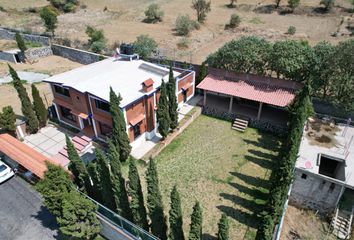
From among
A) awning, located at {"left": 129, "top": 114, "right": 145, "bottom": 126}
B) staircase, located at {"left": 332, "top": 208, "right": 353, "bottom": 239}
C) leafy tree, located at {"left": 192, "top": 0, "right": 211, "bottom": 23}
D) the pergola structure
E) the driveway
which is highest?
leafy tree, located at {"left": 192, "top": 0, "right": 211, "bottom": 23}

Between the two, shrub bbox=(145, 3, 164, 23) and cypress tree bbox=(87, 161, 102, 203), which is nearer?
cypress tree bbox=(87, 161, 102, 203)

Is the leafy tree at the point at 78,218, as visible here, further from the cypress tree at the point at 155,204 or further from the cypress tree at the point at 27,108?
the cypress tree at the point at 27,108

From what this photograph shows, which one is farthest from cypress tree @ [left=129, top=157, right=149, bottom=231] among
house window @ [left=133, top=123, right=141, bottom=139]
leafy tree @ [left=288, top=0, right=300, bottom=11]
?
leafy tree @ [left=288, top=0, right=300, bottom=11]

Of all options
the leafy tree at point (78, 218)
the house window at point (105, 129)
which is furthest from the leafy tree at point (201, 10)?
the leafy tree at point (78, 218)

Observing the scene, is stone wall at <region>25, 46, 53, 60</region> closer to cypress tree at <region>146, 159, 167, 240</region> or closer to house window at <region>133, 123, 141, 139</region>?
house window at <region>133, 123, 141, 139</region>

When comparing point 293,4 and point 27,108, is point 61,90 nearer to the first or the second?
point 27,108

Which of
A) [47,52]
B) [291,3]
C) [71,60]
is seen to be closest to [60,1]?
[47,52]
